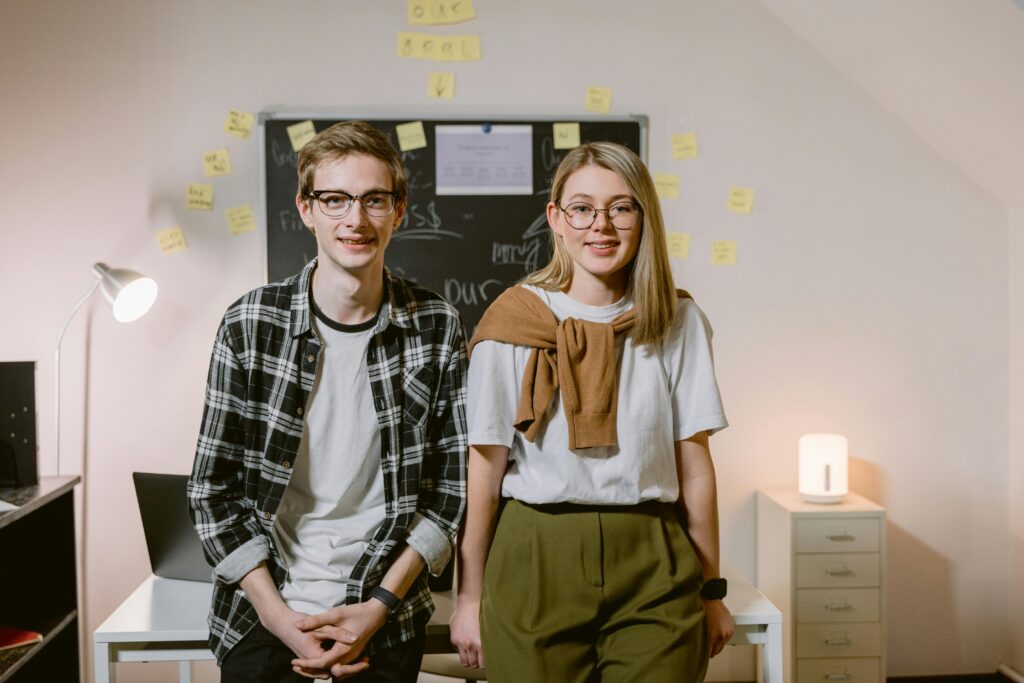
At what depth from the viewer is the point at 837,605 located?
262cm

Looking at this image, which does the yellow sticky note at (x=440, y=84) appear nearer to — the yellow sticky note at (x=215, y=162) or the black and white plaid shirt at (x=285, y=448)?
the yellow sticky note at (x=215, y=162)

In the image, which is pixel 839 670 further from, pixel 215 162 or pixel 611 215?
pixel 215 162

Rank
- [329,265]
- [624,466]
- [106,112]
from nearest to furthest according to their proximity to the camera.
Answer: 1. [624,466]
2. [329,265]
3. [106,112]

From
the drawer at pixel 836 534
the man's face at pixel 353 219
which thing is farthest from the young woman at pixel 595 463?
the drawer at pixel 836 534

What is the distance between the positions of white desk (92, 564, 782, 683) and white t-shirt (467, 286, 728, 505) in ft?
1.25

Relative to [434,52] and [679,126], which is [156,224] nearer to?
[434,52]

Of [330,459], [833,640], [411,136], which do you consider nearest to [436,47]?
[411,136]

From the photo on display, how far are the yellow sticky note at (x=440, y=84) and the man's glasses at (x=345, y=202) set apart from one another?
135 cm

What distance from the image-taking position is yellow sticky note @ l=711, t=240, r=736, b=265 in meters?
2.86

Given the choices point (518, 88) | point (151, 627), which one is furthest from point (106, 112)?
point (151, 627)

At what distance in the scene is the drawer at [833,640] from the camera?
263 centimetres

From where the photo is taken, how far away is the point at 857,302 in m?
2.90

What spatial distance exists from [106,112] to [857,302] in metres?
2.58

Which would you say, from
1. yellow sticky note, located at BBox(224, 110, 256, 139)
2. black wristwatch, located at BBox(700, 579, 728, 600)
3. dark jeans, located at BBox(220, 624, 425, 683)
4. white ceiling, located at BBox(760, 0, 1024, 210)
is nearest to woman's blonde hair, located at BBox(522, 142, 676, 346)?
black wristwatch, located at BBox(700, 579, 728, 600)
